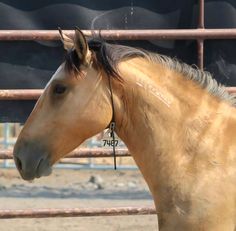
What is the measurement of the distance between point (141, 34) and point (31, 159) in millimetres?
1702

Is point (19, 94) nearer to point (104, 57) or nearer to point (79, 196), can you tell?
point (104, 57)

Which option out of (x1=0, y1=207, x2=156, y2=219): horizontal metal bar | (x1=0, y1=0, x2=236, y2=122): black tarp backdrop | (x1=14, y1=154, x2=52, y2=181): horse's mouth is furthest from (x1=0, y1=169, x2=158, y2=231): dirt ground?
(x1=14, y1=154, x2=52, y2=181): horse's mouth

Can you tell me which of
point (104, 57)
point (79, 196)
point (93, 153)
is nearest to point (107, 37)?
point (93, 153)

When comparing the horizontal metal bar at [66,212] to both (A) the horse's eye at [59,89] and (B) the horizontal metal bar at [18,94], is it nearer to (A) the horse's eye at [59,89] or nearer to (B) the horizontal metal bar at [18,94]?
(B) the horizontal metal bar at [18,94]

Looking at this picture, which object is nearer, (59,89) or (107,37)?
(59,89)

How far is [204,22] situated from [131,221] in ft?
8.23

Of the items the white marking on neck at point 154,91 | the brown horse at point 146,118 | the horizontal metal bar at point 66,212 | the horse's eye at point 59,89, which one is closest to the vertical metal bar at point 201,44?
the horizontal metal bar at point 66,212

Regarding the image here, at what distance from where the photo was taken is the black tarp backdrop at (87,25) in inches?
204

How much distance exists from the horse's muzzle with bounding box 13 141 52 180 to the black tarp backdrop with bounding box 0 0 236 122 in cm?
161

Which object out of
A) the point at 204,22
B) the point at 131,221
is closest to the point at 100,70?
the point at 204,22

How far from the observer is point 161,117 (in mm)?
3484

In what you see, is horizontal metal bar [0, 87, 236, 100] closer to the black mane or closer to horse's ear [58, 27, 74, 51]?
horse's ear [58, 27, 74, 51]

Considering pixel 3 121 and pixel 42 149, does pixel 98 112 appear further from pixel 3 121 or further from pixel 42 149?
pixel 3 121

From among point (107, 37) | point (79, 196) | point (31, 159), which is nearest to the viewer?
point (31, 159)
